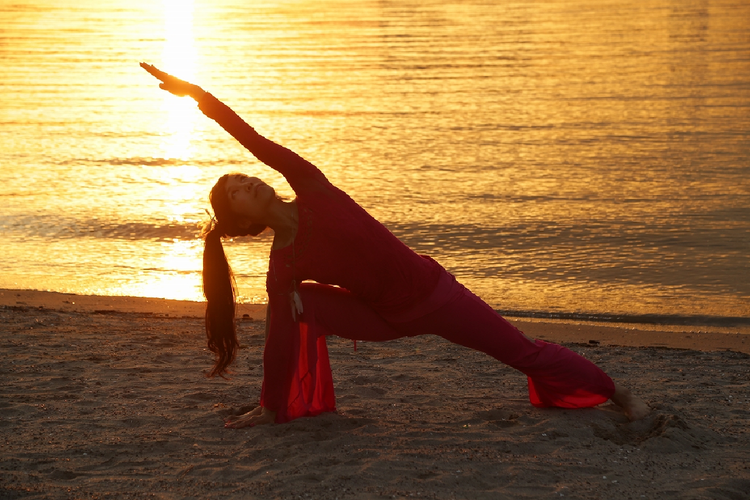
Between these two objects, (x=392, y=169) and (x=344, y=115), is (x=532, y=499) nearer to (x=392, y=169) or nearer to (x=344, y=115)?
(x=392, y=169)

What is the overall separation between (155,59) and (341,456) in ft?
83.0

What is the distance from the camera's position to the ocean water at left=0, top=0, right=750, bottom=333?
9461 mm

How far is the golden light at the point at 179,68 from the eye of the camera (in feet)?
56.3

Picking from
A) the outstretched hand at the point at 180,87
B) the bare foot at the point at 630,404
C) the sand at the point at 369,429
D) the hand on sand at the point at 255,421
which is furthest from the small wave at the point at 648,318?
the outstretched hand at the point at 180,87

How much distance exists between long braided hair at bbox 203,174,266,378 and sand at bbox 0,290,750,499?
49 cm

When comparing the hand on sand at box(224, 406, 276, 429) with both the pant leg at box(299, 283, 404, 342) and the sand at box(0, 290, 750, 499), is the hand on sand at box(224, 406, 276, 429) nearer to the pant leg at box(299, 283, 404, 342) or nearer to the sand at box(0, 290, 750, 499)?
the sand at box(0, 290, 750, 499)

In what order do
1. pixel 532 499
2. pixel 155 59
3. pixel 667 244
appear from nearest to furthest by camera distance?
pixel 532 499, pixel 667 244, pixel 155 59

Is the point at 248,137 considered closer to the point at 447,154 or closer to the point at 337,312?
the point at 337,312

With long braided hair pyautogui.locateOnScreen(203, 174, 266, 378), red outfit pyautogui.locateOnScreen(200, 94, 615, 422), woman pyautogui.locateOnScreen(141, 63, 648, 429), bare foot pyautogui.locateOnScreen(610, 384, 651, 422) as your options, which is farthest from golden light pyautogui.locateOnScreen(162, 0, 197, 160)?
bare foot pyautogui.locateOnScreen(610, 384, 651, 422)

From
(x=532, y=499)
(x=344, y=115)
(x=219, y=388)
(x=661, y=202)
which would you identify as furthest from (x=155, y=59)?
(x=532, y=499)

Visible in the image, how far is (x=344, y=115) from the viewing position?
19281 millimetres

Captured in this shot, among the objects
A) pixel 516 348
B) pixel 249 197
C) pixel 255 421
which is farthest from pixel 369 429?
pixel 249 197

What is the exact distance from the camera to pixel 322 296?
190 inches

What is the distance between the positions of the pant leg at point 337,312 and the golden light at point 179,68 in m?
11.6
